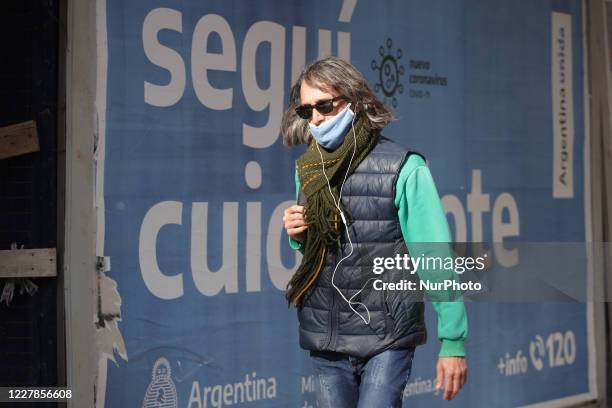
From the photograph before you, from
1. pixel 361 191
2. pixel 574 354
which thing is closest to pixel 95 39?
pixel 361 191

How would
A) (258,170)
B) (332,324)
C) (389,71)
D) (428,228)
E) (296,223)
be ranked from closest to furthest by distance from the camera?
(428,228), (332,324), (296,223), (258,170), (389,71)

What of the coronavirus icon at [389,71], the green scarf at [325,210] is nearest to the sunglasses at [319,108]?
the green scarf at [325,210]

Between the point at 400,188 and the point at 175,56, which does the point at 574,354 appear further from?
the point at 400,188

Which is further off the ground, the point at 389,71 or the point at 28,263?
the point at 389,71

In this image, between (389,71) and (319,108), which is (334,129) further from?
(389,71)

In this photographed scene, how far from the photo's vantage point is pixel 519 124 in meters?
7.70

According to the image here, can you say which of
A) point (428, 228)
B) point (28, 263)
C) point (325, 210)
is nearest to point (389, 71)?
point (28, 263)

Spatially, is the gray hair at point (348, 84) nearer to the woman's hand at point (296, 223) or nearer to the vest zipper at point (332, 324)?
the woman's hand at point (296, 223)

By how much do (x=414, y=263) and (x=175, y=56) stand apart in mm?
2125

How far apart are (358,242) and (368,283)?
0.15 metres

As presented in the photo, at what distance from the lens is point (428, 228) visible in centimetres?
392

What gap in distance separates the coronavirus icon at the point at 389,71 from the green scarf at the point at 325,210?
2.56 meters

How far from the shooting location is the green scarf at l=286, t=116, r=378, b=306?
4.04 m

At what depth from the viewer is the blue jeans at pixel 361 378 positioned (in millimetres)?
3951
